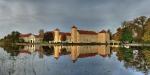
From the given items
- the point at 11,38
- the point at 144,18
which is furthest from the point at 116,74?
the point at 11,38

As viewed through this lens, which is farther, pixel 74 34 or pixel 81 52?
pixel 74 34

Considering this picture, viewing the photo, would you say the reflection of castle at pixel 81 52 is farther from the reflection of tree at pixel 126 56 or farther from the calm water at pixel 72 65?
the calm water at pixel 72 65

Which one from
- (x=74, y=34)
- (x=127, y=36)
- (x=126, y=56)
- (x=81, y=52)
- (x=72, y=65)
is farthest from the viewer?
(x=74, y=34)

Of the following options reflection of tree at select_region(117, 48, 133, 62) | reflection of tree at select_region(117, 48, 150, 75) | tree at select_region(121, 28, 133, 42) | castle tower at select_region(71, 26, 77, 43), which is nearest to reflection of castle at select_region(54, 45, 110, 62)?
reflection of tree at select_region(117, 48, 133, 62)

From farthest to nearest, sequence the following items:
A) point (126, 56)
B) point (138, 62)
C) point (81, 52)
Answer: point (81, 52)
point (126, 56)
point (138, 62)

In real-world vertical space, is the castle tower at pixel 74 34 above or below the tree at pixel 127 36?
above

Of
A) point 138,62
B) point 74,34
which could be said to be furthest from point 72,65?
point 74,34

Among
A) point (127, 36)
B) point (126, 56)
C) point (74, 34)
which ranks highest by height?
point (74, 34)

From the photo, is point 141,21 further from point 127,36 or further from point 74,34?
point 74,34

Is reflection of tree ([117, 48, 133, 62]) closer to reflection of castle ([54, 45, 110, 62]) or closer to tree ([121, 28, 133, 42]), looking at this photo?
reflection of castle ([54, 45, 110, 62])

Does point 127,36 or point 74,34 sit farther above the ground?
point 74,34

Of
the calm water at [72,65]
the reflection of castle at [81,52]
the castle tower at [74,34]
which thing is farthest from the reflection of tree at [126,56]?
the castle tower at [74,34]

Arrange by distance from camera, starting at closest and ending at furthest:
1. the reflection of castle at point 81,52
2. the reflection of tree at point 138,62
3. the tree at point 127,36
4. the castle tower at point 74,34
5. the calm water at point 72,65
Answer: the calm water at point 72,65, the reflection of tree at point 138,62, the reflection of castle at point 81,52, the tree at point 127,36, the castle tower at point 74,34

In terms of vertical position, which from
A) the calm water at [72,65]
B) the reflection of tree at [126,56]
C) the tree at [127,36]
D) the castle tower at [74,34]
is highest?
the castle tower at [74,34]
